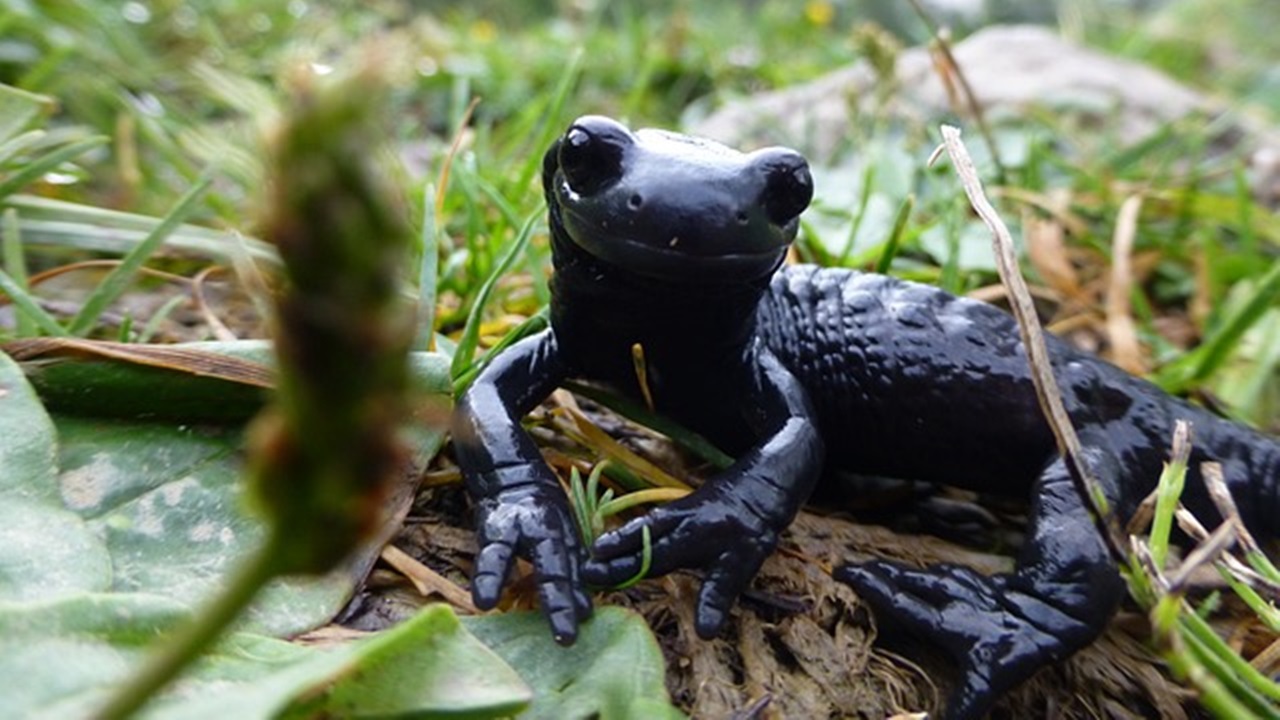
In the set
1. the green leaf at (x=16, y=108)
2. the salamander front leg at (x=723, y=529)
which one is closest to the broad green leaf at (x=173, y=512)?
the salamander front leg at (x=723, y=529)

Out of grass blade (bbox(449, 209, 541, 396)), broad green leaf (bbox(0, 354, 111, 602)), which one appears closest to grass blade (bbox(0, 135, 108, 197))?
broad green leaf (bbox(0, 354, 111, 602))

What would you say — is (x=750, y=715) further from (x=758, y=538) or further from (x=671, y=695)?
(x=758, y=538)

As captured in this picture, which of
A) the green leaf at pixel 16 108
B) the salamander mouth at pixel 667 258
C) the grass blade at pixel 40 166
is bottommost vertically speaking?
the grass blade at pixel 40 166

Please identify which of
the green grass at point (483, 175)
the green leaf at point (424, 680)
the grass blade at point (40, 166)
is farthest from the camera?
the green grass at point (483, 175)

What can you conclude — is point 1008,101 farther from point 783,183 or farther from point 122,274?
point 122,274

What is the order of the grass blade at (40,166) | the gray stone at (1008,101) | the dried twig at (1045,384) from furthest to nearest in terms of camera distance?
the gray stone at (1008,101) → the grass blade at (40,166) → the dried twig at (1045,384)

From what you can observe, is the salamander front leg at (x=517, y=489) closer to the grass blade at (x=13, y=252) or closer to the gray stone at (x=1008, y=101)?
the grass blade at (x=13, y=252)

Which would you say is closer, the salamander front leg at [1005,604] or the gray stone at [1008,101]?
the salamander front leg at [1005,604]
